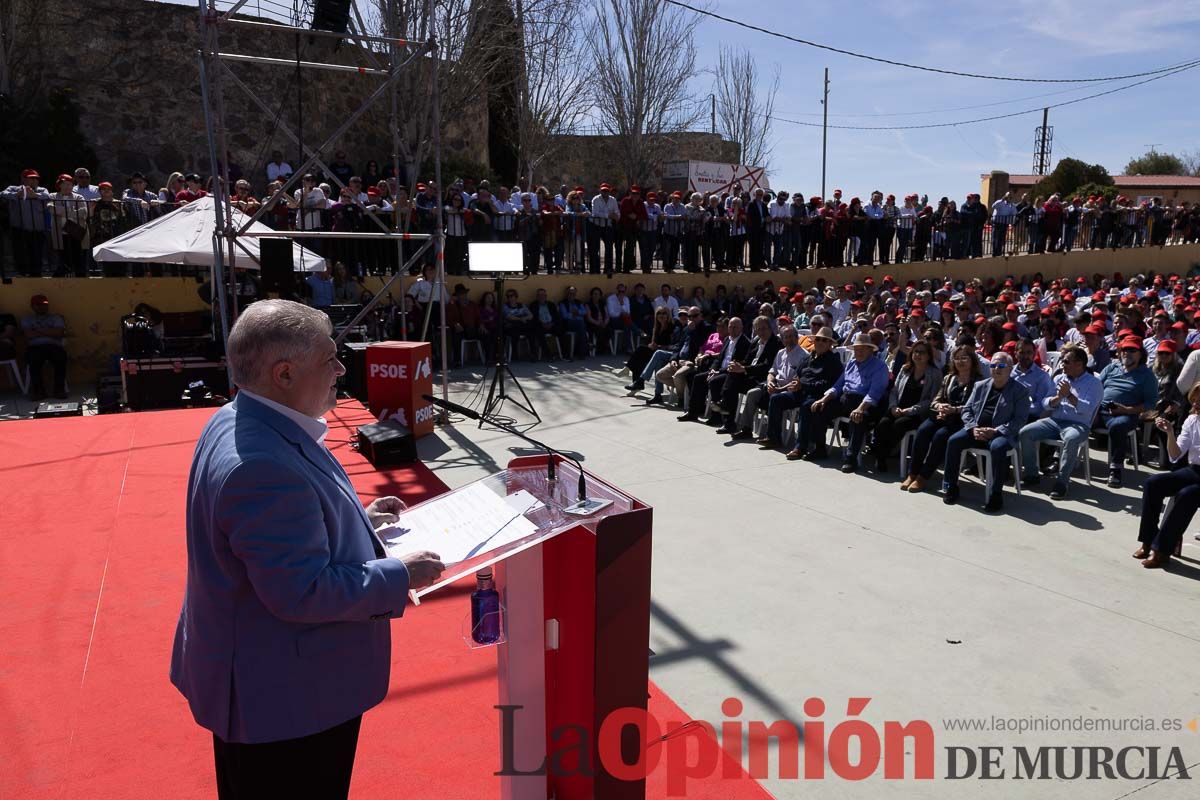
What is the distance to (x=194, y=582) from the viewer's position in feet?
5.63

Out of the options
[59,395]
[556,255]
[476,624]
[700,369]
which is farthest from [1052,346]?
[59,395]

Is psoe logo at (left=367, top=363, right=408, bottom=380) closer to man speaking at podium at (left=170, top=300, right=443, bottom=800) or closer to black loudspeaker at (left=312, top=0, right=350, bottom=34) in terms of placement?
black loudspeaker at (left=312, top=0, right=350, bottom=34)

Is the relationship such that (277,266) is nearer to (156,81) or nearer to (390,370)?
(390,370)

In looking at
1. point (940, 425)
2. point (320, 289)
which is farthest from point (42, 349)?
point (940, 425)

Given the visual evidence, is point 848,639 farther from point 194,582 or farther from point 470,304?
point 470,304

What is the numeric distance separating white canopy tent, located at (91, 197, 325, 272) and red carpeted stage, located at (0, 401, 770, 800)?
165 inches

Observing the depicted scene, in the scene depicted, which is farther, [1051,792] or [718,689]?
[718,689]

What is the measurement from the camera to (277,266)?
7684 mm

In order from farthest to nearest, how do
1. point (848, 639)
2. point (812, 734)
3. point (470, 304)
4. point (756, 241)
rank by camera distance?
point (756, 241) → point (470, 304) → point (848, 639) → point (812, 734)

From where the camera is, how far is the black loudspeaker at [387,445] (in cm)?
699

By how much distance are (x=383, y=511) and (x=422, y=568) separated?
0.46 meters

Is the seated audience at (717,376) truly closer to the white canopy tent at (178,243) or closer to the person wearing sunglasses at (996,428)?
the person wearing sunglasses at (996,428)

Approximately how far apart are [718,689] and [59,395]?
10.4 meters

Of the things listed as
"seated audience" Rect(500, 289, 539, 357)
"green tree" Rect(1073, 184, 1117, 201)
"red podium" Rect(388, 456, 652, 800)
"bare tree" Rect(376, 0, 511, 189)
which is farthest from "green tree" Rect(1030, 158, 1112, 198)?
"red podium" Rect(388, 456, 652, 800)
